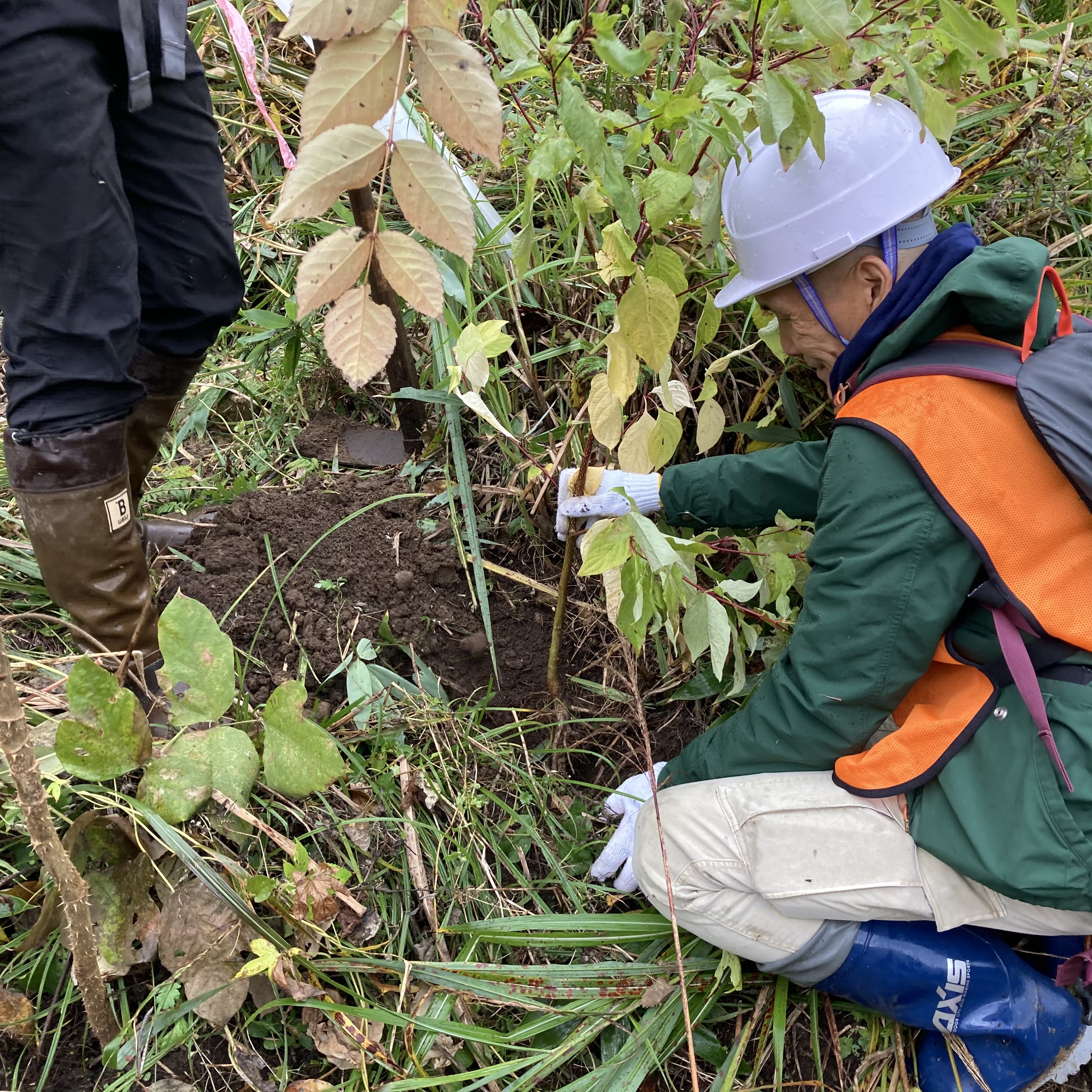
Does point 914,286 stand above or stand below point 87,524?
above

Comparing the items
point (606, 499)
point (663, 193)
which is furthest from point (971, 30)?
point (606, 499)

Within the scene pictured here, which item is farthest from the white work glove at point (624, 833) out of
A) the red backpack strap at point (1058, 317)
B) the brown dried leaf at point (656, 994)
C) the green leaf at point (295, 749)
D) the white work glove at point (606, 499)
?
the red backpack strap at point (1058, 317)

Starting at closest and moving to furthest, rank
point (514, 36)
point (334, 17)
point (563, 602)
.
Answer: point (334, 17) → point (514, 36) → point (563, 602)

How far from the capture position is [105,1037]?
1311 millimetres

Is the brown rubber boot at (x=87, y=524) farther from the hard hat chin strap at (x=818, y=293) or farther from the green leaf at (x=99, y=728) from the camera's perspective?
the hard hat chin strap at (x=818, y=293)

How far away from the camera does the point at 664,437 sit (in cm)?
144

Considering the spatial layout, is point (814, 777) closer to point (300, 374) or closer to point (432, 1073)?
point (432, 1073)

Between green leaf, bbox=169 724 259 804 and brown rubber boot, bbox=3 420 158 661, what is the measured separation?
0.31 m

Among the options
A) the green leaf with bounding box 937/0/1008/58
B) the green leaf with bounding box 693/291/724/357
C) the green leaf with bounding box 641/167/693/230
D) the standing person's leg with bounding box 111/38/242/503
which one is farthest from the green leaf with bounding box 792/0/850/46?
the standing person's leg with bounding box 111/38/242/503

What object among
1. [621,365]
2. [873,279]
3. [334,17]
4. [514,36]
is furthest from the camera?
[873,279]

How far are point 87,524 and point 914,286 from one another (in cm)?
157

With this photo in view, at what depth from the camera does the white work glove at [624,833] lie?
177 centimetres

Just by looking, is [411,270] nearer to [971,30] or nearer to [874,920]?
[971,30]

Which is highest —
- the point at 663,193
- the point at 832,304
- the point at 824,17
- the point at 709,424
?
the point at 824,17
